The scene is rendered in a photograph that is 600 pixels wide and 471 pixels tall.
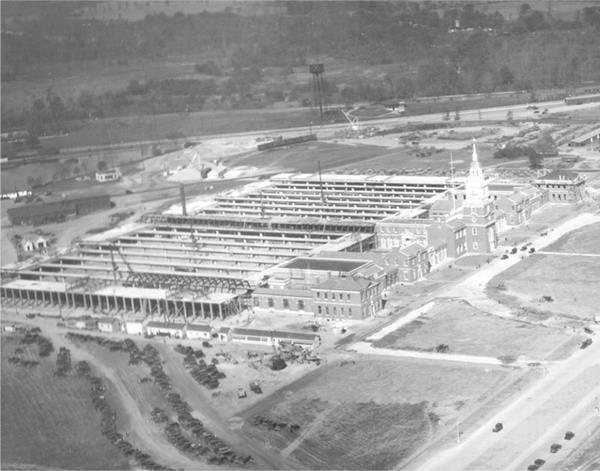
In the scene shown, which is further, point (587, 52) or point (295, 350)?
point (587, 52)

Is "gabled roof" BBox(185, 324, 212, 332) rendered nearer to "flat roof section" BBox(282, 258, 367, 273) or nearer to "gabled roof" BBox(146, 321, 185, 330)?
"gabled roof" BBox(146, 321, 185, 330)

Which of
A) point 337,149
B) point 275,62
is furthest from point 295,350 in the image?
point 275,62

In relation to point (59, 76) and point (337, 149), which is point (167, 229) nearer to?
point (337, 149)

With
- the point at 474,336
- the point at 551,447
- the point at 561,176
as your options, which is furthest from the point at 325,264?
the point at 551,447

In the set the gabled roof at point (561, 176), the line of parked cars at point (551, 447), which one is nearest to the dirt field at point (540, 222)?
the gabled roof at point (561, 176)

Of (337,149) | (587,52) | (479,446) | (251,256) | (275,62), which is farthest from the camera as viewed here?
(275,62)

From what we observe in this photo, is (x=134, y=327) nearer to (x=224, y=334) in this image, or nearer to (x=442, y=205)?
(x=224, y=334)
